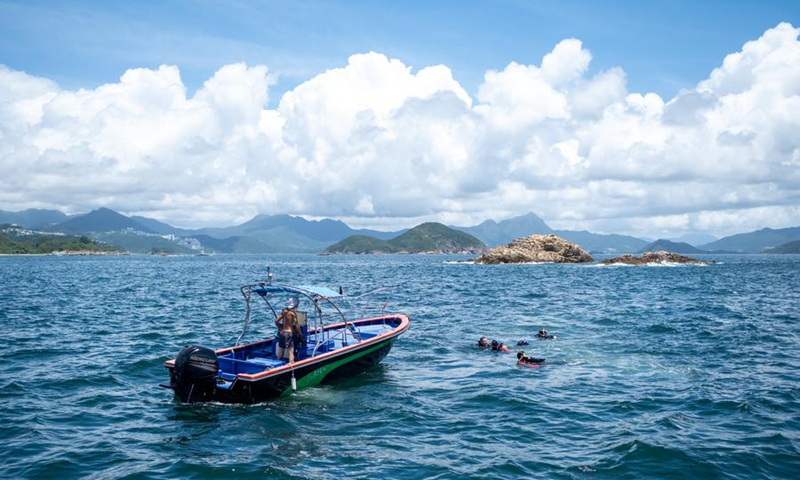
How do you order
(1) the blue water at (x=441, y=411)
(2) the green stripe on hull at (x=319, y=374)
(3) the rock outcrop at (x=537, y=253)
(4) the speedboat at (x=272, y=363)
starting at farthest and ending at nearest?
(3) the rock outcrop at (x=537, y=253)
(2) the green stripe on hull at (x=319, y=374)
(4) the speedboat at (x=272, y=363)
(1) the blue water at (x=441, y=411)

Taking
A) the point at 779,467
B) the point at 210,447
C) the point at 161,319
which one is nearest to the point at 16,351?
the point at 161,319

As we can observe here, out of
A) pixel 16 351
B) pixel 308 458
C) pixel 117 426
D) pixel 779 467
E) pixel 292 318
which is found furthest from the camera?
pixel 16 351

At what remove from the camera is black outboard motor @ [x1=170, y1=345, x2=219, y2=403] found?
16.5m

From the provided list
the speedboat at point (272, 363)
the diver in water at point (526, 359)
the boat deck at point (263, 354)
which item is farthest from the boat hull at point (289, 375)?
the diver in water at point (526, 359)

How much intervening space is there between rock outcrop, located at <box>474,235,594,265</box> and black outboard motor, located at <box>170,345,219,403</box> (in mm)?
122844

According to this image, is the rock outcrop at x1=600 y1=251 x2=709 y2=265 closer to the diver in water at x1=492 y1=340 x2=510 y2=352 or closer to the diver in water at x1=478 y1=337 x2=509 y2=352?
the diver in water at x1=478 y1=337 x2=509 y2=352

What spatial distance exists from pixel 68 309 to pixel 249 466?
34.9 metres

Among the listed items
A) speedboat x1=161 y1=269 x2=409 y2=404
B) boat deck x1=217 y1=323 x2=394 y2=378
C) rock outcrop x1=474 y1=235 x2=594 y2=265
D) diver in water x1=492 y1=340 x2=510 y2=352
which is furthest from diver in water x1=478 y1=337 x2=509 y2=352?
rock outcrop x1=474 y1=235 x2=594 y2=265

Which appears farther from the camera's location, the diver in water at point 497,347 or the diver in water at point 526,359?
the diver in water at point 497,347

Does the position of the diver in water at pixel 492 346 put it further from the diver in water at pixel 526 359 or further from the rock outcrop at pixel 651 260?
the rock outcrop at pixel 651 260

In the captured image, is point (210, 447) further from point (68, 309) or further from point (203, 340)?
point (68, 309)

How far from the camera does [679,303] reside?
1805 inches

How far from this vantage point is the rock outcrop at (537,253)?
450ft

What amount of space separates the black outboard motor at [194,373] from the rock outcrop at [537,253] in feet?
403
